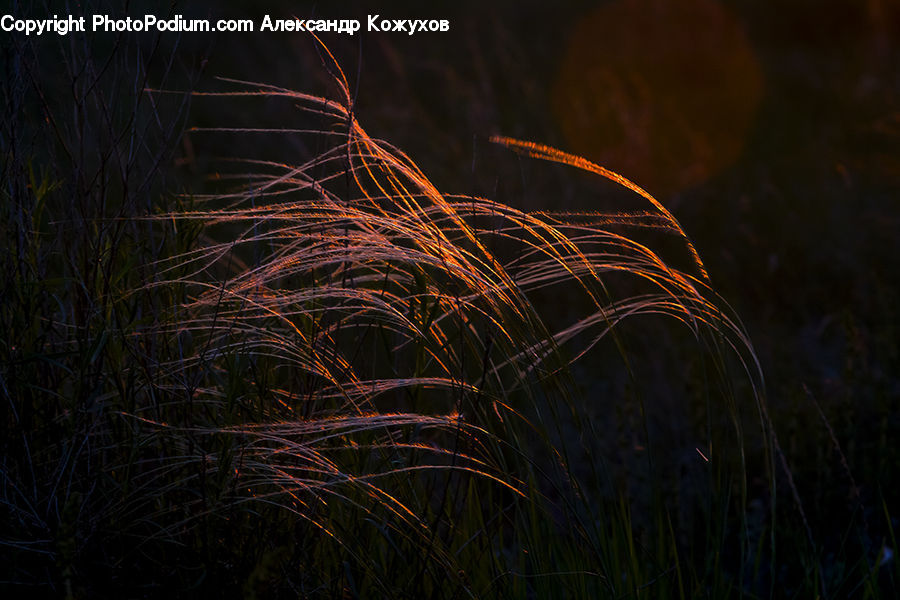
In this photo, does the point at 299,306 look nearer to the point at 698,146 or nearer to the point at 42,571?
the point at 42,571

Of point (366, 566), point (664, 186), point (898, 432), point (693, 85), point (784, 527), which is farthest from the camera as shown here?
point (693, 85)

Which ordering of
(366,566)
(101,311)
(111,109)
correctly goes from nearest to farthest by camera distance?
(366,566) < (101,311) < (111,109)

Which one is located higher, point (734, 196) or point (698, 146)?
point (698, 146)

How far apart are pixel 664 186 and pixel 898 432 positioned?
270cm

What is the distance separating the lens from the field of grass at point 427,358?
145 centimetres

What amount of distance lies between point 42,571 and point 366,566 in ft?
2.22

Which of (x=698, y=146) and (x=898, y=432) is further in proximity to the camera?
(x=698, y=146)

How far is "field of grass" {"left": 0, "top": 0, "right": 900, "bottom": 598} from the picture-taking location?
1.45 m

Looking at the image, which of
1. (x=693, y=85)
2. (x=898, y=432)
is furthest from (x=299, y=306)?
(x=693, y=85)

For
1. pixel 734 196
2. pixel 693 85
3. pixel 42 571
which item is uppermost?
pixel 693 85

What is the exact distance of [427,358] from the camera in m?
1.99

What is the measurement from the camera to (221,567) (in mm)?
1476

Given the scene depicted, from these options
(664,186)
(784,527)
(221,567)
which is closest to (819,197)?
(664,186)

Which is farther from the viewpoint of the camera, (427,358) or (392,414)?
(427,358)
